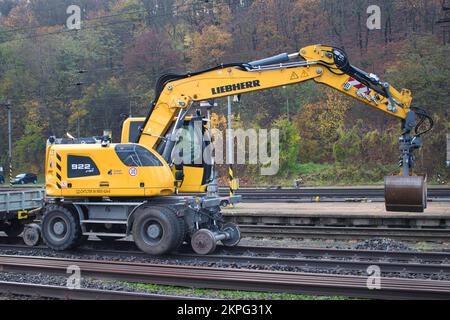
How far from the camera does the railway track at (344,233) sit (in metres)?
14.2

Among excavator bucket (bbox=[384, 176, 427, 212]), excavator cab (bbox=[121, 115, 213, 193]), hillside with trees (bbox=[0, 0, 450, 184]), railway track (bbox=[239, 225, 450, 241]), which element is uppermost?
hillside with trees (bbox=[0, 0, 450, 184])

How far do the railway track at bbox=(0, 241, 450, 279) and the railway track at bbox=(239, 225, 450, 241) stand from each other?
2.47 metres

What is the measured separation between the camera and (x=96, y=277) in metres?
10.1

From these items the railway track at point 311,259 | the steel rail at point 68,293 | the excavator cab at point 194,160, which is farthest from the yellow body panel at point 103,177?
the steel rail at point 68,293

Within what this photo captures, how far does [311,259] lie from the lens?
37.2ft

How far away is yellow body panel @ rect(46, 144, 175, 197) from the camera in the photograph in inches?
487

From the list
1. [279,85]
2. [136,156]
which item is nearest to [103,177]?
[136,156]

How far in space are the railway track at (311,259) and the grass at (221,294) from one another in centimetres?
208

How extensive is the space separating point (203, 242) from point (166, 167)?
6.10 ft

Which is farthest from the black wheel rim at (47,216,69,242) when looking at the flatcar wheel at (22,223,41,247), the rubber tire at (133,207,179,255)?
the rubber tire at (133,207,179,255)

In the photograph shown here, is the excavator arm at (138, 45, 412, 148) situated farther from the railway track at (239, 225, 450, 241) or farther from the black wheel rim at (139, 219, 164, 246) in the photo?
the railway track at (239, 225, 450, 241)

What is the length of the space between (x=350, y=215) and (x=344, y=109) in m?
24.7

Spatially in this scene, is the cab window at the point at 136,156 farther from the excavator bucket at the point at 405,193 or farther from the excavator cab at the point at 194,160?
the excavator bucket at the point at 405,193

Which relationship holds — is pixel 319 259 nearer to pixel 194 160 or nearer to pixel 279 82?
pixel 194 160
